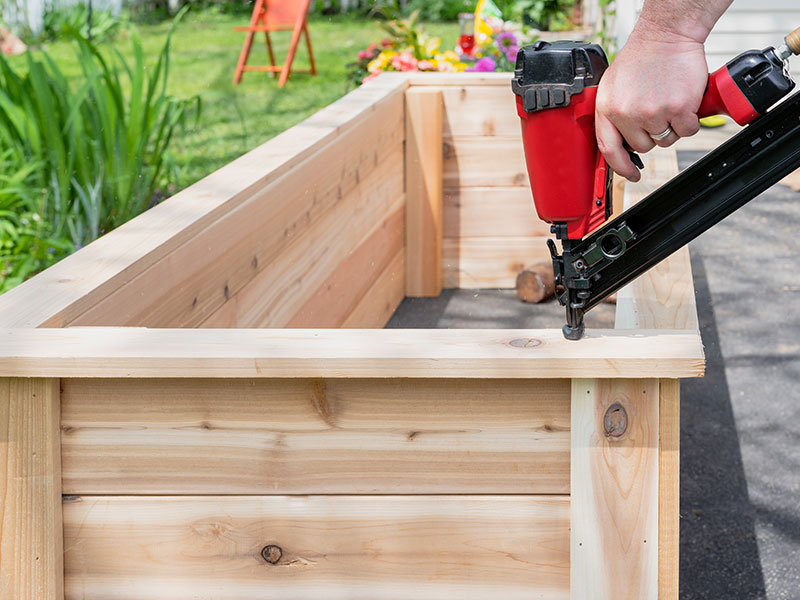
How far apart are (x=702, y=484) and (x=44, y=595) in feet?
5.56

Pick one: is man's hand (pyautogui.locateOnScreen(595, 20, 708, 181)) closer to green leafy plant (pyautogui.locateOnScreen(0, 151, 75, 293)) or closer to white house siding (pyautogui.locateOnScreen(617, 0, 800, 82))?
green leafy plant (pyautogui.locateOnScreen(0, 151, 75, 293))

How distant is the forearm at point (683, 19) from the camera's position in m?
1.15

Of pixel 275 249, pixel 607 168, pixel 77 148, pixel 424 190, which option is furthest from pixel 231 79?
pixel 607 168

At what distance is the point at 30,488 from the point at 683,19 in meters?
0.92

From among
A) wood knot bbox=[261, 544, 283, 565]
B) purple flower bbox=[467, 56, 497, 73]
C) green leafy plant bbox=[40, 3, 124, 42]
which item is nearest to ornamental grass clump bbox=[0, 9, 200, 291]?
purple flower bbox=[467, 56, 497, 73]

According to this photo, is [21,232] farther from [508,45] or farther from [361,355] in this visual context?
[508,45]

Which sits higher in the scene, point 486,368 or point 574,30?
point 486,368

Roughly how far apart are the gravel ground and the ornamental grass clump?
3.25 feet

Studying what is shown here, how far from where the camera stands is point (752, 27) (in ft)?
22.2

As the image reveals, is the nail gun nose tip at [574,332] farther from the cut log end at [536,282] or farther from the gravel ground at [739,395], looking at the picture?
the cut log end at [536,282]

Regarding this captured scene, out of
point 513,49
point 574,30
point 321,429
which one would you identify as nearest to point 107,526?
point 321,429

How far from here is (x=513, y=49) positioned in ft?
16.2

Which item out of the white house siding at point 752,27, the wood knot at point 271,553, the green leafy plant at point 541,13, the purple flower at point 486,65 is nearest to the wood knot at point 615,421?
the wood knot at point 271,553

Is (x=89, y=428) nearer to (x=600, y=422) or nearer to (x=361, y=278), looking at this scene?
(x=600, y=422)
